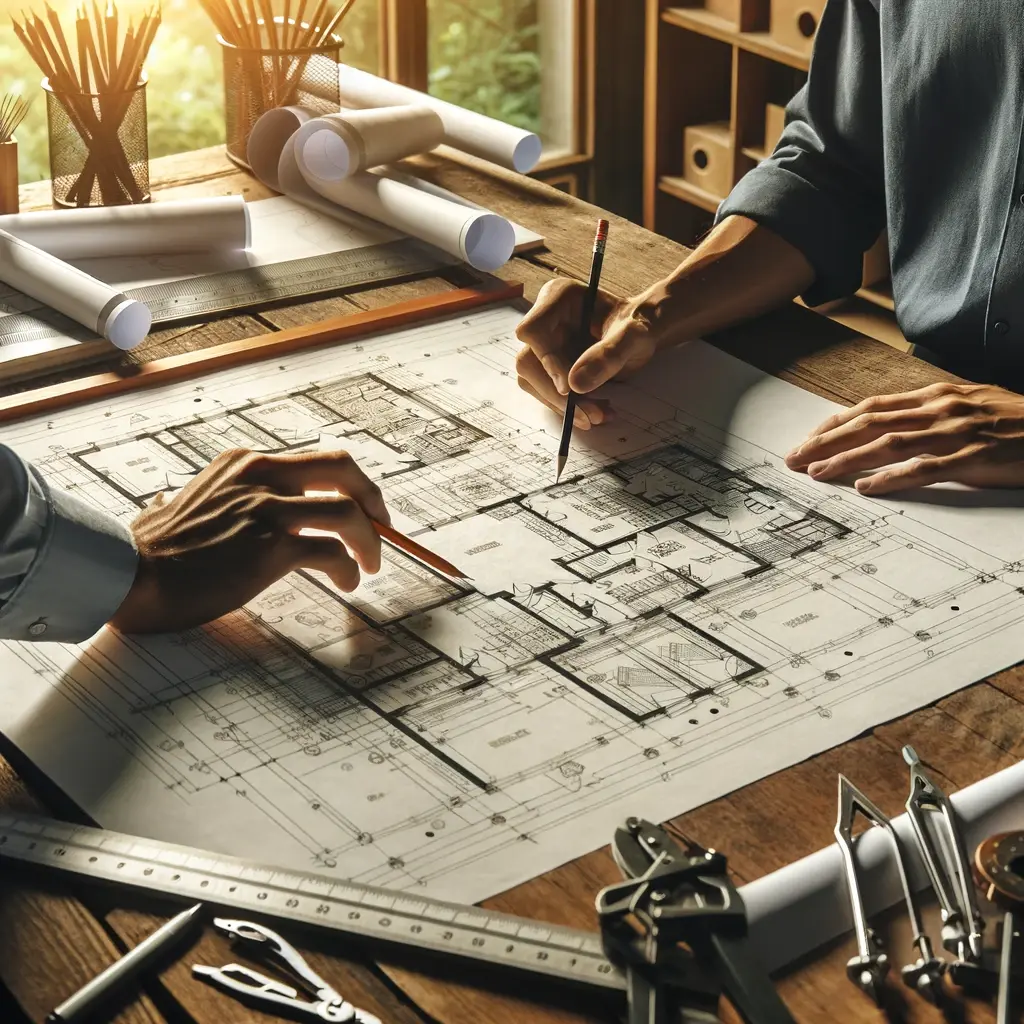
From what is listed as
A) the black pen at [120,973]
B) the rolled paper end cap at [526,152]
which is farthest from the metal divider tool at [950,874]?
the rolled paper end cap at [526,152]

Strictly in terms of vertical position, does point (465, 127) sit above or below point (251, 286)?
above

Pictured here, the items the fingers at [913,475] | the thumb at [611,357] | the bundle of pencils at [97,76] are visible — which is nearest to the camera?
the fingers at [913,475]

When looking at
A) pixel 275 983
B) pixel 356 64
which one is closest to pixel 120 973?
pixel 275 983

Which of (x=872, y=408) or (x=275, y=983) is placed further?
(x=872, y=408)

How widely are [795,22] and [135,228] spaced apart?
1648mm

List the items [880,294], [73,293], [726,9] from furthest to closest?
[726,9], [880,294], [73,293]

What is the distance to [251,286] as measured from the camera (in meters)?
1.67

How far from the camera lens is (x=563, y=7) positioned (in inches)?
133

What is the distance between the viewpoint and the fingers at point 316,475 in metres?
1.16

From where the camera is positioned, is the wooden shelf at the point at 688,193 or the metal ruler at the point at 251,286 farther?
the wooden shelf at the point at 688,193

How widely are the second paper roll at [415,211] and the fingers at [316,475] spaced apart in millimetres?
608

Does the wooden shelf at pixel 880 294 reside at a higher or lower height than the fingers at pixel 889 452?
lower

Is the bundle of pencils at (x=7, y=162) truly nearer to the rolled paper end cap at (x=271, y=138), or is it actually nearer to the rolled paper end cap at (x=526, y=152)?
the rolled paper end cap at (x=271, y=138)

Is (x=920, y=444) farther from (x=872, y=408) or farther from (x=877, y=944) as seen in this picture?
(x=877, y=944)
